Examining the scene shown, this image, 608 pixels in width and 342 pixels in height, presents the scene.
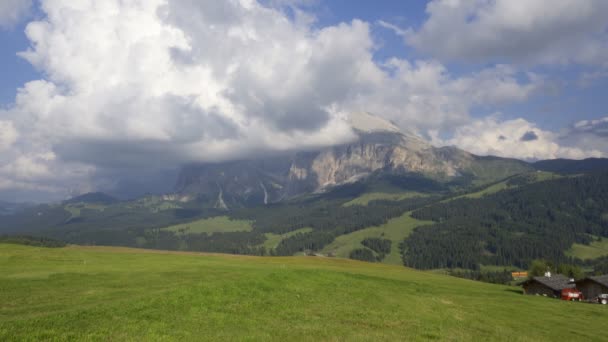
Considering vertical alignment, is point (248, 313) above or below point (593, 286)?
above

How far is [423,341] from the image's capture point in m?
26.0

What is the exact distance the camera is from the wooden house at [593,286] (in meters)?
81.9

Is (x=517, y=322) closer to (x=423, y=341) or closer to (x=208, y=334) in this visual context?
(x=423, y=341)

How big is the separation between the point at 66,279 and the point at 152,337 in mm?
30520

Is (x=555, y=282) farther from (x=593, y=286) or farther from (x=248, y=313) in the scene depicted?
(x=248, y=313)

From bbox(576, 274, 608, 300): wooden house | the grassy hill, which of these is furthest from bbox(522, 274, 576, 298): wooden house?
the grassy hill

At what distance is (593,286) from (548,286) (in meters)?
8.41

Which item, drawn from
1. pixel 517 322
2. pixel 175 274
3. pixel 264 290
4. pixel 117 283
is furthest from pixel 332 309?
pixel 175 274

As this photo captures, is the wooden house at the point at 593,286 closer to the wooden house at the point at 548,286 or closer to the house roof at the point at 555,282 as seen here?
the wooden house at the point at 548,286

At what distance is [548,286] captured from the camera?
8925cm

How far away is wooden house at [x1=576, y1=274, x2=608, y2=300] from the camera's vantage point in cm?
8194

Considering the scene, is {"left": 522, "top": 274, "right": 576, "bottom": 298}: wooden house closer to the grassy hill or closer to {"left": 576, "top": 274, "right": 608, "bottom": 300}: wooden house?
{"left": 576, "top": 274, "right": 608, "bottom": 300}: wooden house

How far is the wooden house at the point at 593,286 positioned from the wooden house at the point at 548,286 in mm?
2031

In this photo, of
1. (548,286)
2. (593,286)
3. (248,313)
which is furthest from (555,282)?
(248,313)
